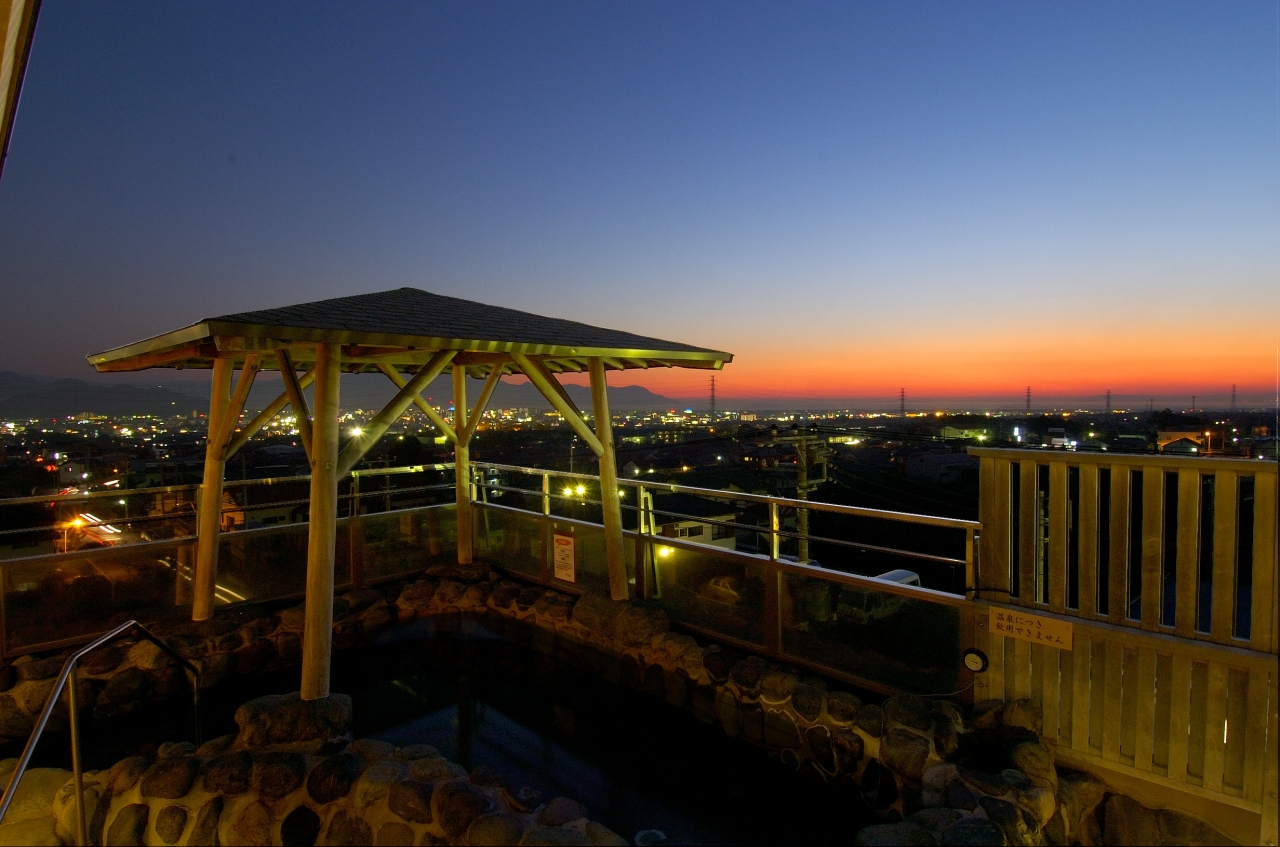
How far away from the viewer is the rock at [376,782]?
3.55 metres

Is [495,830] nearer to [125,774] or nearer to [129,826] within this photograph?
[129,826]

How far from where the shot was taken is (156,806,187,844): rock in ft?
11.7

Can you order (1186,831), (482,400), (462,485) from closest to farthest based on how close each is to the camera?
1. (1186,831)
2. (482,400)
3. (462,485)

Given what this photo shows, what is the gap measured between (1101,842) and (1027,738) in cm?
56

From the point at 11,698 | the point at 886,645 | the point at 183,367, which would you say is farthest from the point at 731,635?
the point at 183,367

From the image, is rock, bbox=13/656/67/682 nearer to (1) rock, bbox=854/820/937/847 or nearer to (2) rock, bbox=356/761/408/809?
(2) rock, bbox=356/761/408/809

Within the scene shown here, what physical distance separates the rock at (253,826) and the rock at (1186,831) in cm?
477

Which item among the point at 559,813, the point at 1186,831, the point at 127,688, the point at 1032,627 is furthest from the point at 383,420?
the point at 1186,831

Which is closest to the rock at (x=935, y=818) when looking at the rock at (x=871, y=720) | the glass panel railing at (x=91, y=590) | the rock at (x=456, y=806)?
the rock at (x=871, y=720)

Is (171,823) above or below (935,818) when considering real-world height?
below

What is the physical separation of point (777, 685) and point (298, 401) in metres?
4.21

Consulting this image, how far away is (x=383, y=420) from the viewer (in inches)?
194

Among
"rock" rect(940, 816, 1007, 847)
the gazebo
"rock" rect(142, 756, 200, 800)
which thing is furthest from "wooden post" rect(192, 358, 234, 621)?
"rock" rect(940, 816, 1007, 847)

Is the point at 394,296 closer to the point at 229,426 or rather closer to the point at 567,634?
the point at 229,426
